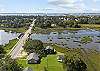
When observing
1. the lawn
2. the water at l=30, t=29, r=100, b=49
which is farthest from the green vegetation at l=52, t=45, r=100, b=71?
the water at l=30, t=29, r=100, b=49

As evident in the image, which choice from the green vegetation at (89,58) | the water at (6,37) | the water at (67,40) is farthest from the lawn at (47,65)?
the water at (6,37)

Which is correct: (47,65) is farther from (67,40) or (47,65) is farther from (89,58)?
(67,40)

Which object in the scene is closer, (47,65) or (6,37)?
(47,65)

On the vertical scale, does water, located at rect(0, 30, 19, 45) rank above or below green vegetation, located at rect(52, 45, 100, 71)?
below

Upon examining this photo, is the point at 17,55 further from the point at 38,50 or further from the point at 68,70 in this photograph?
the point at 68,70

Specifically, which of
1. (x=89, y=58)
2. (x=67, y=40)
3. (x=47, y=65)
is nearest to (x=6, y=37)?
(x=67, y=40)

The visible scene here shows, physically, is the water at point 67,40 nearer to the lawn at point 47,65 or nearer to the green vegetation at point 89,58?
the green vegetation at point 89,58

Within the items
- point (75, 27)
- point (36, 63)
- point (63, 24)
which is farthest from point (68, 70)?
point (63, 24)

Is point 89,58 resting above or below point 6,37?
above

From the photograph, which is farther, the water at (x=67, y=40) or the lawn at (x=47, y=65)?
the water at (x=67, y=40)

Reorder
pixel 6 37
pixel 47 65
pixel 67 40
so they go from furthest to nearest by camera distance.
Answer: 1. pixel 6 37
2. pixel 67 40
3. pixel 47 65

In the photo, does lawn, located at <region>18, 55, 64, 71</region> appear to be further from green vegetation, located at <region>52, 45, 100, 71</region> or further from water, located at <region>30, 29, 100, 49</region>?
water, located at <region>30, 29, 100, 49</region>
